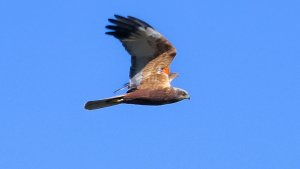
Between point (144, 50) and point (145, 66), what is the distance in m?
0.41

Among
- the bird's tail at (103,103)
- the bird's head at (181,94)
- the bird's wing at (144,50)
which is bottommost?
the bird's tail at (103,103)

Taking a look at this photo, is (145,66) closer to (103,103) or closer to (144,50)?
(144,50)

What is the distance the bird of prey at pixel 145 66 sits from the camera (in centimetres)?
5022

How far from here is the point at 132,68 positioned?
50.8 metres

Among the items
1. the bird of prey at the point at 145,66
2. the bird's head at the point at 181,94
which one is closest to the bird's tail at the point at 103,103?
the bird of prey at the point at 145,66

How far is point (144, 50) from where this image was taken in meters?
50.5

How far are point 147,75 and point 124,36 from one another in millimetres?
1100

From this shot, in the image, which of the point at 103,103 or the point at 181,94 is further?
the point at 181,94

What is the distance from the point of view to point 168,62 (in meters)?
50.8

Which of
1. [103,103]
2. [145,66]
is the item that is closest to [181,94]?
[145,66]

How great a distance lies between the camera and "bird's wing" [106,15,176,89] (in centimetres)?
5022

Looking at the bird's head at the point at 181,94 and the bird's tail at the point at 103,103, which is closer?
the bird's tail at the point at 103,103

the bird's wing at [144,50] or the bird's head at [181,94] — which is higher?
the bird's wing at [144,50]

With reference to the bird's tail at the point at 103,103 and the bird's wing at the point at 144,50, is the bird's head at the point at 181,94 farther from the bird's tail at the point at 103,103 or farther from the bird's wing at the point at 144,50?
the bird's tail at the point at 103,103
